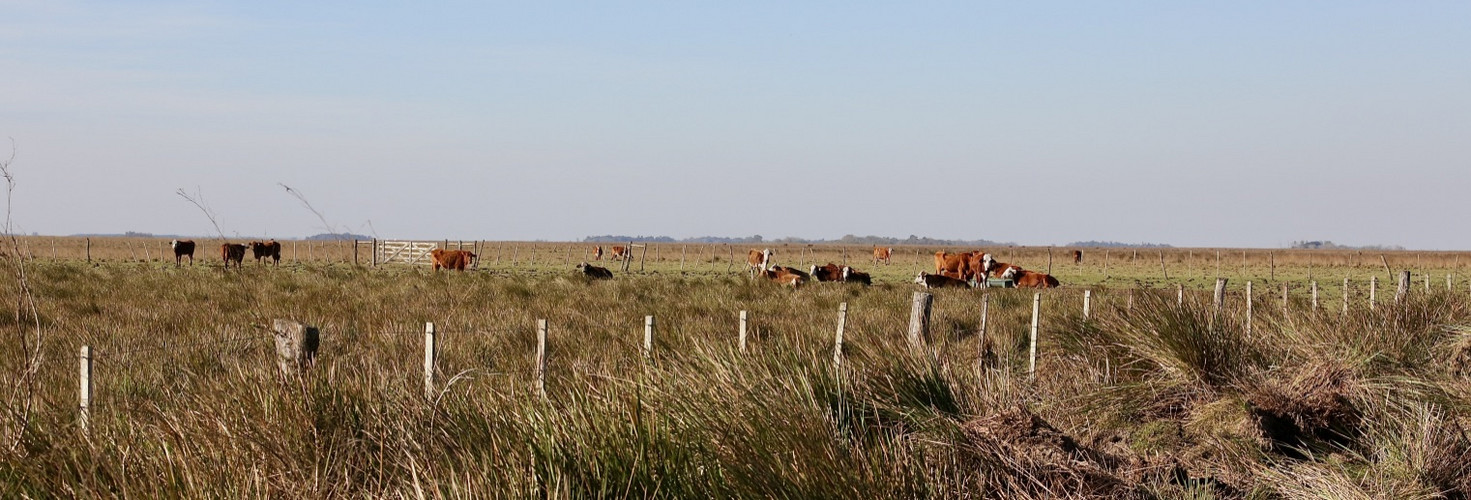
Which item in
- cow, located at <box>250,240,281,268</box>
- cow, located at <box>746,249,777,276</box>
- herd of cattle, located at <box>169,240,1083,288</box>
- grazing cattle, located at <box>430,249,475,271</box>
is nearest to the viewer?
herd of cattle, located at <box>169,240,1083,288</box>

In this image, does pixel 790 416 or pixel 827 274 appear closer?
pixel 790 416

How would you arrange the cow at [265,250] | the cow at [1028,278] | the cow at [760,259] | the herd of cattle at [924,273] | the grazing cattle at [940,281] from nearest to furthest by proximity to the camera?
the grazing cattle at [940,281] → the herd of cattle at [924,273] → the cow at [1028,278] → the cow at [760,259] → the cow at [265,250]

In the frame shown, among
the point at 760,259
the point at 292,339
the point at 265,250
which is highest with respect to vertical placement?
the point at 292,339

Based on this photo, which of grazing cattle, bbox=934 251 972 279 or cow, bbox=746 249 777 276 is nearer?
grazing cattle, bbox=934 251 972 279

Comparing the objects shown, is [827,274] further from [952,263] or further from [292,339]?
[292,339]

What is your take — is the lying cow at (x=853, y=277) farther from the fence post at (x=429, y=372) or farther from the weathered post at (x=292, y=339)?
the weathered post at (x=292, y=339)

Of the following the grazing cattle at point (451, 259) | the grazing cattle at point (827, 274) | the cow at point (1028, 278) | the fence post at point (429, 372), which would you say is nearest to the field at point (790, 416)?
the fence post at point (429, 372)

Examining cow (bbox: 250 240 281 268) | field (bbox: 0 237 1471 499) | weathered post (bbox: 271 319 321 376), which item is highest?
weathered post (bbox: 271 319 321 376)

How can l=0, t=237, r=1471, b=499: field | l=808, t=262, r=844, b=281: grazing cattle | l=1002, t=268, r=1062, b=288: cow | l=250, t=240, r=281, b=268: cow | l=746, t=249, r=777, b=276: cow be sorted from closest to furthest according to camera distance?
l=0, t=237, r=1471, b=499: field < l=1002, t=268, r=1062, b=288: cow < l=808, t=262, r=844, b=281: grazing cattle < l=746, t=249, r=777, b=276: cow < l=250, t=240, r=281, b=268: cow

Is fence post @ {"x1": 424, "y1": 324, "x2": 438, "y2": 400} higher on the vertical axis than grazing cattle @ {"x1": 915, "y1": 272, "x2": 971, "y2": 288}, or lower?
higher

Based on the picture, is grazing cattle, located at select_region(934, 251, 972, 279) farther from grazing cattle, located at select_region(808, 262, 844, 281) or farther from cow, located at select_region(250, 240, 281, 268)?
cow, located at select_region(250, 240, 281, 268)

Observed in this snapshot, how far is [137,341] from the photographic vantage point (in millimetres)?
10117

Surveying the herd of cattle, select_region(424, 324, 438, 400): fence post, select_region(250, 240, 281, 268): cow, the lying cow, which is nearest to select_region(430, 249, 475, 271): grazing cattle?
the herd of cattle

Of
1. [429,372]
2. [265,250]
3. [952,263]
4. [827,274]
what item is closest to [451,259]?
[827,274]
